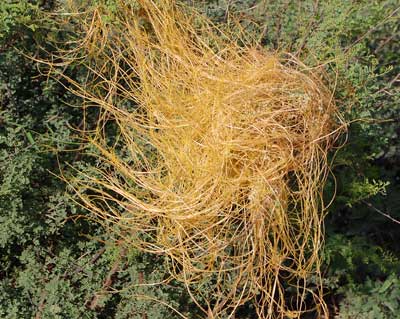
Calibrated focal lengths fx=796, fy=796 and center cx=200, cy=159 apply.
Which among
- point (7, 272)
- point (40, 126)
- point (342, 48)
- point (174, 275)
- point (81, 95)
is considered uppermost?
point (342, 48)

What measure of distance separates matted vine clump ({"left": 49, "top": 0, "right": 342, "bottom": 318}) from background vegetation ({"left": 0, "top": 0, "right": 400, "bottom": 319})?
129mm

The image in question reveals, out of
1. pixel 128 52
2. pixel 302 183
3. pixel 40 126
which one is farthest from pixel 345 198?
pixel 40 126

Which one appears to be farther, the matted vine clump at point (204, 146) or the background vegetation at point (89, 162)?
the background vegetation at point (89, 162)

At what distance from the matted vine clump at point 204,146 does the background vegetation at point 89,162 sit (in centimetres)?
13

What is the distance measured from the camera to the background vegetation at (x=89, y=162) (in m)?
3.46

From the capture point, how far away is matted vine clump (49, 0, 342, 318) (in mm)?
3150

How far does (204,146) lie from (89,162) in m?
0.71

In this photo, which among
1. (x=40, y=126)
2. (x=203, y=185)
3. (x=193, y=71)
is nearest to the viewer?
(x=203, y=185)

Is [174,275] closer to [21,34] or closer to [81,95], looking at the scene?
[81,95]

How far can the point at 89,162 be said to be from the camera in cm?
365

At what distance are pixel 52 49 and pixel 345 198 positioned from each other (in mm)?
1563

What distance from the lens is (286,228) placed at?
3287 millimetres

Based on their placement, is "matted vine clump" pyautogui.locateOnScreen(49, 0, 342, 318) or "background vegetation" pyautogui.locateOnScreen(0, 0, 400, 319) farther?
"background vegetation" pyautogui.locateOnScreen(0, 0, 400, 319)

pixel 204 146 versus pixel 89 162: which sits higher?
pixel 204 146
